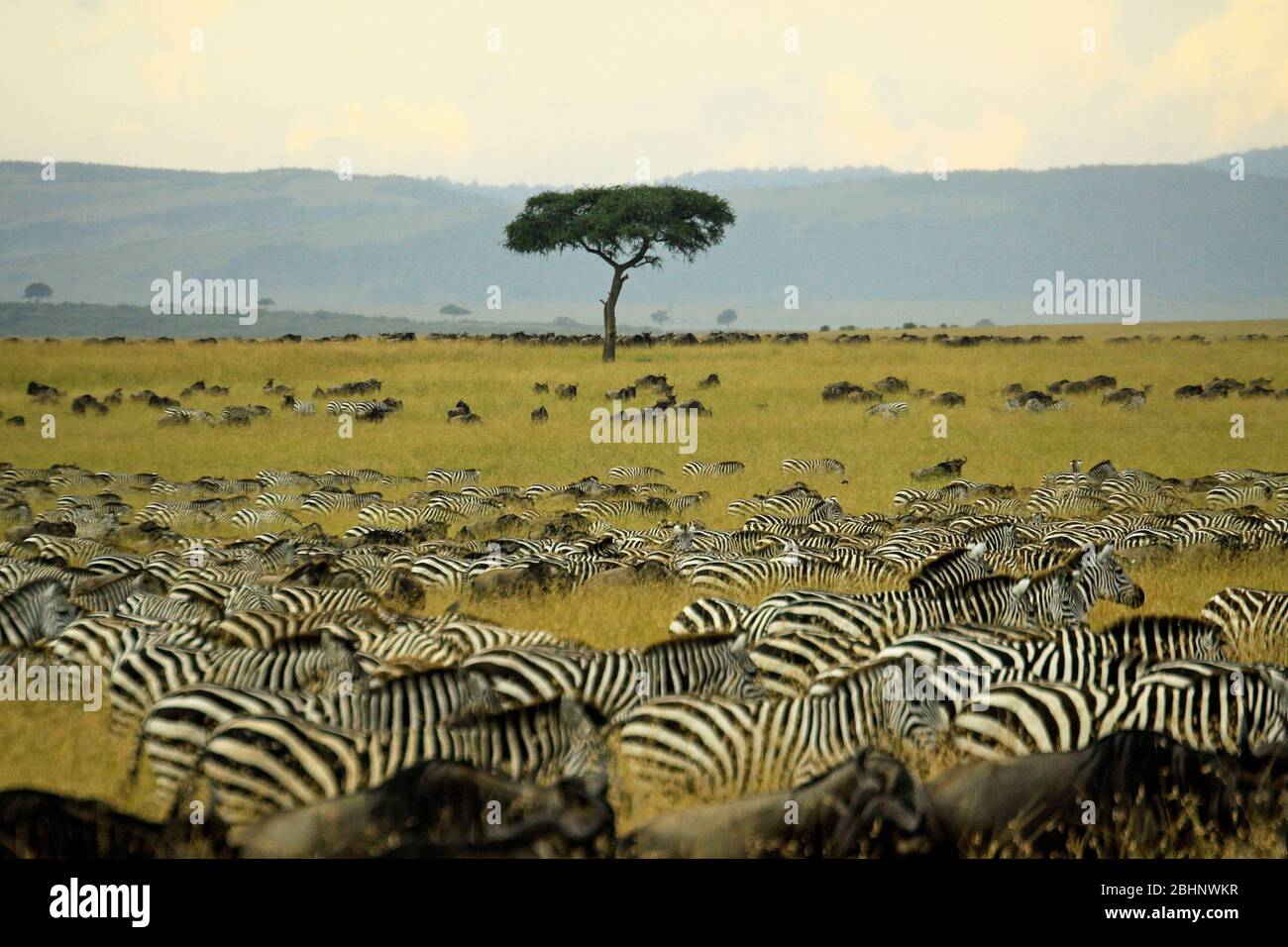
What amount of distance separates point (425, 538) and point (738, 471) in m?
9.11

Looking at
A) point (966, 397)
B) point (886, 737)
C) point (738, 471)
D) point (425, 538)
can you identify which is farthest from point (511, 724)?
point (966, 397)

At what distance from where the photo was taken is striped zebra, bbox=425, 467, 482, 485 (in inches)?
955

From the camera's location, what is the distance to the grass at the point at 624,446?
11.6m

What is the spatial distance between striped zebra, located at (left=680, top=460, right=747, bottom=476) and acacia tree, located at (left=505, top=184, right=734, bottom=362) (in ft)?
86.2

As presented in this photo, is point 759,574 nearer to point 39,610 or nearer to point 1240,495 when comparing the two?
point 39,610

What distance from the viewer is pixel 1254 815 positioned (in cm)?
582

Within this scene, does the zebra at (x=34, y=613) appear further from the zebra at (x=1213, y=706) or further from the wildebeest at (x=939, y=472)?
the wildebeest at (x=939, y=472)

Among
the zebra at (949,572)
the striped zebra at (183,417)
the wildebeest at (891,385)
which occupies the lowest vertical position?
the zebra at (949,572)

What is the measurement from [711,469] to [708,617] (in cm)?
1517

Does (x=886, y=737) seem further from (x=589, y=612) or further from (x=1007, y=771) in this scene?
(x=589, y=612)

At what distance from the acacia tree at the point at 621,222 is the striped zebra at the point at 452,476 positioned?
26.9 meters

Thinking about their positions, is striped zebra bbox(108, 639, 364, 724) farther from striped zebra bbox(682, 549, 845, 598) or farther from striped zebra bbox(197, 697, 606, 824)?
striped zebra bbox(682, 549, 845, 598)

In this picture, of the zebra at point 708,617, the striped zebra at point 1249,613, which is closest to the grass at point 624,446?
the striped zebra at point 1249,613

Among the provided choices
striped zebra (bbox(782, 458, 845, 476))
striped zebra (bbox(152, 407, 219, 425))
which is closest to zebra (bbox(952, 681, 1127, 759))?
striped zebra (bbox(782, 458, 845, 476))
